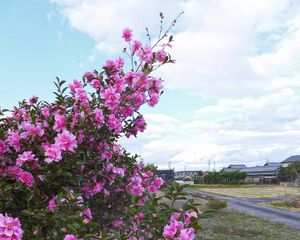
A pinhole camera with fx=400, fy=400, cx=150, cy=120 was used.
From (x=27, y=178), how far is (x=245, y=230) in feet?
46.1

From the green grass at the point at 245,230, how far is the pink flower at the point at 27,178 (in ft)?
35.8

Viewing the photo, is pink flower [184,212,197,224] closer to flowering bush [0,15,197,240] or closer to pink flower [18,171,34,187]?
flowering bush [0,15,197,240]

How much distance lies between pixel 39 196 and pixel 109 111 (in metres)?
1.00

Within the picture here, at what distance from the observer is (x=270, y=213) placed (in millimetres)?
24547

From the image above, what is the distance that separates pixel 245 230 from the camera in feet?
52.0

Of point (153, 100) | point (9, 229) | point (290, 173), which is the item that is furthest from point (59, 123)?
point (290, 173)

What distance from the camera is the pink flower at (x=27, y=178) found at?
10.6 ft

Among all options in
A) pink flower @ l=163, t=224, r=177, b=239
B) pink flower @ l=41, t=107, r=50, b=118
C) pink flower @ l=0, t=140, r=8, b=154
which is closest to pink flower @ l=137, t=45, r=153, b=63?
→ pink flower @ l=41, t=107, r=50, b=118

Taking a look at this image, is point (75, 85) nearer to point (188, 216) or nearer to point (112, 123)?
point (112, 123)

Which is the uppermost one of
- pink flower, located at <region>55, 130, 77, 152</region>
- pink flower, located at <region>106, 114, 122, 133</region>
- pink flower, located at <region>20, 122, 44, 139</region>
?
pink flower, located at <region>106, 114, 122, 133</region>

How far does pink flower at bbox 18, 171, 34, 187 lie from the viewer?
322 cm

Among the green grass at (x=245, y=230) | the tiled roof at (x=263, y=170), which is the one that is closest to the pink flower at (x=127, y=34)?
the green grass at (x=245, y=230)

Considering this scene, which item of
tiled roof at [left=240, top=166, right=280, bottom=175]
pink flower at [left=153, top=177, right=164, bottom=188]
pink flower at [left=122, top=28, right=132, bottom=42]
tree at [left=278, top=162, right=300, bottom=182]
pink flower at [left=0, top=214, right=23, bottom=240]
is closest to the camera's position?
pink flower at [left=0, top=214, right=23, bottom=240]

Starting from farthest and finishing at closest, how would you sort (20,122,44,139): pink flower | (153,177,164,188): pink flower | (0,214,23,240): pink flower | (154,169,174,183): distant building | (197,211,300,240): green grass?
(197,211,300,240): green grass < (154,169,174,183): distant building < (153,177,164,188): pink flower < (20,122,44,139): pink flower < (0,214,23,240): pink flower
